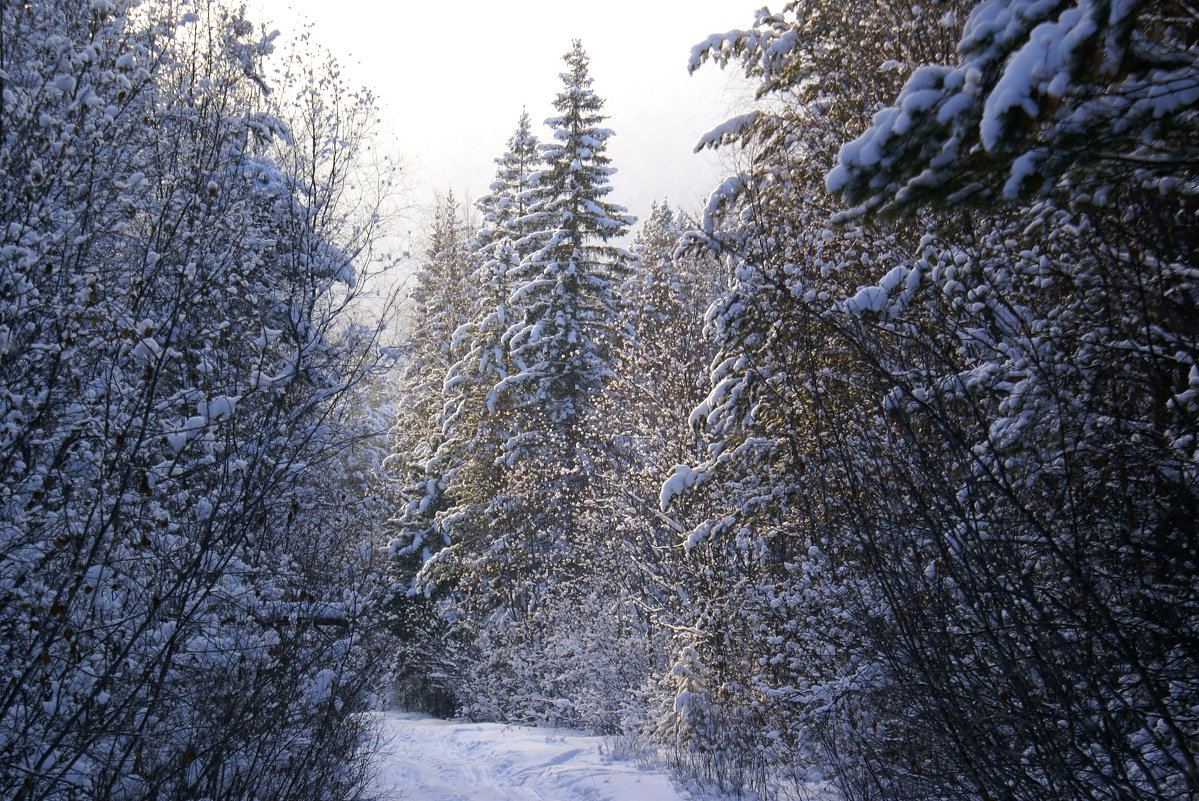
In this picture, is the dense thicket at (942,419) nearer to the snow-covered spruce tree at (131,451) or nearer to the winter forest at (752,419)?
the winter forest at (752,419)

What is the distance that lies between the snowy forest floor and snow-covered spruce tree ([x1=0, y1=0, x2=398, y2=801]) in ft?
8.07

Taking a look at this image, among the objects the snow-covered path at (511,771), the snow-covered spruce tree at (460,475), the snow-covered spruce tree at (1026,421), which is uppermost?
the snow-covered spruce tree at (460,475)

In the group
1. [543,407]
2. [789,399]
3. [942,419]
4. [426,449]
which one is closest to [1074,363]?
[942,419]

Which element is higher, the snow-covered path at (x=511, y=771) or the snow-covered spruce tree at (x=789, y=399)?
the snow-covered spruce tree at (x=789, y=399)

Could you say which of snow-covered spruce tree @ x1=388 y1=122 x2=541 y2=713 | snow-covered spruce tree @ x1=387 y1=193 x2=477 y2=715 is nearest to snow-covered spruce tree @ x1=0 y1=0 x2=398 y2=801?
snow-covered spruce tree @ x1=388 y1=122 x2=541 y2=713

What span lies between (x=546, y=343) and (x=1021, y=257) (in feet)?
53.4

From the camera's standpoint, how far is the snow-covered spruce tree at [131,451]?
4145 mm

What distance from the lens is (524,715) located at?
1845 centimetres

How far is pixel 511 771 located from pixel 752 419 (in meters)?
6.88

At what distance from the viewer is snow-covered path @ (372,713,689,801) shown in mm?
9219

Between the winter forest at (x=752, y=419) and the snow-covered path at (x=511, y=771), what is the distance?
2.62ft

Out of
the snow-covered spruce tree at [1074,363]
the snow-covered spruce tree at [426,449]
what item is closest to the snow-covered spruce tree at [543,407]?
the snow-covered spruce tree at [426,449]

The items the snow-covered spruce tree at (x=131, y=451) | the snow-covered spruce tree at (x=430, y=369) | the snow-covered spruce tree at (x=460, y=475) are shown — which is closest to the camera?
the snow-covered spruce tree at (x=131, y=451)

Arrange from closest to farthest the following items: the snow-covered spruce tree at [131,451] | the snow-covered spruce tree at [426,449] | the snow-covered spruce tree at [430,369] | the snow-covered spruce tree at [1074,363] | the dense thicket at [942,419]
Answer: the snow-covered spruce tree at [1074,363] < the dense thicket at [942,419] < the snow-covered spruce tree at [131,451] < the snow-covered spruce tree at [426,449] < the snow-covered spruce tree at [430,369]
